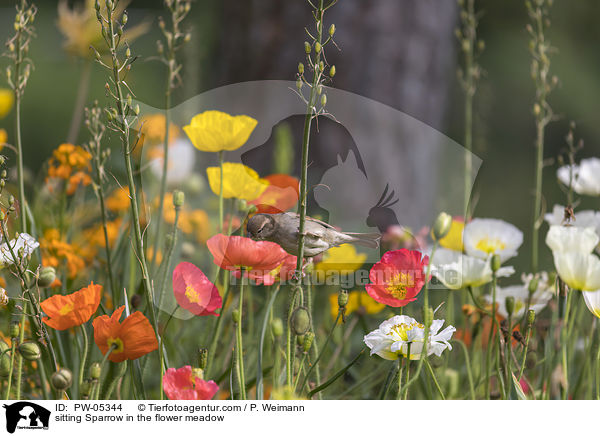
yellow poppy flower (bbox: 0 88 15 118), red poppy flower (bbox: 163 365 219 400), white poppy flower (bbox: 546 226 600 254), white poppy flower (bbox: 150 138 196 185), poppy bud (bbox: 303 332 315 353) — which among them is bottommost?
red poppy flower (bbox: 163 365 219 400)

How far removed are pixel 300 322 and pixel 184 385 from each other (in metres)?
0.08

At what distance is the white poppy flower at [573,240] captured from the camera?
337mm

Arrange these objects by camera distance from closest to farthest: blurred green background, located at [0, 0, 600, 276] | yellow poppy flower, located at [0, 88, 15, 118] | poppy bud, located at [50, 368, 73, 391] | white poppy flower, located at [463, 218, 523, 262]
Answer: poppy bud, located at [50, 368, 73, 391]
white poppy flower, located at [463, 218, 523, 262]
yellow poppy flower, located at [0, 88, 15, 118]
blurred green background, located at [0, 0, 600, 276]

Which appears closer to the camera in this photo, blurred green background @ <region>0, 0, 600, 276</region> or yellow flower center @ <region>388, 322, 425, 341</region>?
yellow flower center @ <region>388, 322, 425, 341</region>

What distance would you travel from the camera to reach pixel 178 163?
47 centimetres

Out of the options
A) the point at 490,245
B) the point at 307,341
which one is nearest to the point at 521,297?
the point at 490,245

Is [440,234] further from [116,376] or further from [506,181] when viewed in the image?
[506,181]

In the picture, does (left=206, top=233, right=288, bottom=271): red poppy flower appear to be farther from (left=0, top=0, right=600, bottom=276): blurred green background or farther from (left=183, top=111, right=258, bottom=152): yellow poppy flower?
(left=0, top=0, right=600, bottom=276): blurred green background

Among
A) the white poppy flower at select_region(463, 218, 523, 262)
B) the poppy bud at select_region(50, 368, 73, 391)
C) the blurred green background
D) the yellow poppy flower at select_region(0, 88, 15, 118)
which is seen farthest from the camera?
the blurred green background

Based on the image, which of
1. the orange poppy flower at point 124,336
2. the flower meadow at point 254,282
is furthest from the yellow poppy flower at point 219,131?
the orange poppy flower at point 124,336

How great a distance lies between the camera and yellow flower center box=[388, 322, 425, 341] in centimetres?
32

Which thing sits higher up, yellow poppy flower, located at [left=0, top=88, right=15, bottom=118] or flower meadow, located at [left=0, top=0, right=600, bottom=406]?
yellow poppy flower, located at [left=0, top=88, right=15, bottom=118]

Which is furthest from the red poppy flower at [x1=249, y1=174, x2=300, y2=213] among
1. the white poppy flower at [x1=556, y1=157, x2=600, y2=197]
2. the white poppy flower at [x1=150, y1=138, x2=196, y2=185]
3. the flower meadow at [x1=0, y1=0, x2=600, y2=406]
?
the white poppy flower at [x1=556, y1=157, x2=600, y2=197]
